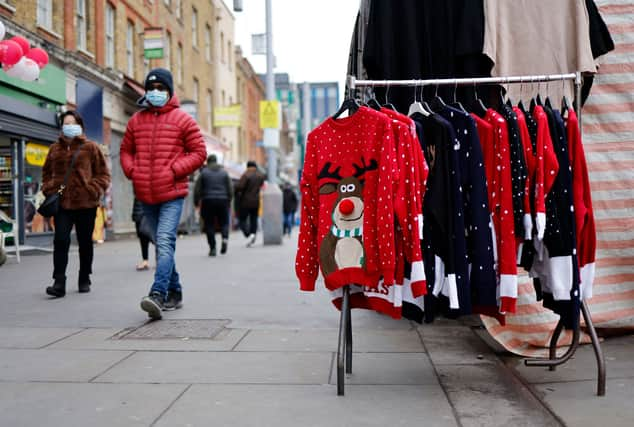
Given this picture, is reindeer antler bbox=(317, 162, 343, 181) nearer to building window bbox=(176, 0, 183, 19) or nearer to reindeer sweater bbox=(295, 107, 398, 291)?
reindeer sweater bbox=(295, 107, 398, 291)

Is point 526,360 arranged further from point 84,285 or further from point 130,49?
point 130,49

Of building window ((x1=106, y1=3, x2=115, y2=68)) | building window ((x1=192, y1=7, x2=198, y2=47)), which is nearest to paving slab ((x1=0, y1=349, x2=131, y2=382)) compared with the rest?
building window ((x1=106, y1=3, x2=115, y2=68))

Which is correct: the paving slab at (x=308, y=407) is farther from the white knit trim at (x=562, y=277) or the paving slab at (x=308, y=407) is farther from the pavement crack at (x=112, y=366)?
the white knit trim at (x=562, y=277)

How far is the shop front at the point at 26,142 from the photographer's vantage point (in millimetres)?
13945

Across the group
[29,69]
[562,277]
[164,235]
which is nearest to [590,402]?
[562,277]

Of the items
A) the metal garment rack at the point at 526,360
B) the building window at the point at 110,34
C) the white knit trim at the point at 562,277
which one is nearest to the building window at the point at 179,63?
the building window at the point at 110,34

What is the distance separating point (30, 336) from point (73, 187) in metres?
2.35

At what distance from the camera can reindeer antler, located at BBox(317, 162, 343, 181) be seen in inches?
140

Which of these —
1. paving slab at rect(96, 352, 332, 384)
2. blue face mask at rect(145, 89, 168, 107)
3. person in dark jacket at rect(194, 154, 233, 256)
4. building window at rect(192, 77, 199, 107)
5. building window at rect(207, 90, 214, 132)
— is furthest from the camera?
building window at rect(207, 90, 214, 132)

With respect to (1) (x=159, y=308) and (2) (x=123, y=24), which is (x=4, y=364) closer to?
(1) (x=159, y=308)

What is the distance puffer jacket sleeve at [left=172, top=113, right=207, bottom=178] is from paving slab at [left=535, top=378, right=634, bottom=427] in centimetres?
355

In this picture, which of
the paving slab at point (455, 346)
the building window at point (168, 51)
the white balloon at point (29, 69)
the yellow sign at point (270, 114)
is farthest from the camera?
the building window at point (168, 51)

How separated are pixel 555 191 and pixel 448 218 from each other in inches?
21.9

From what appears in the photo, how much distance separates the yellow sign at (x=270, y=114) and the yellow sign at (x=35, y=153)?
5.47 meters
